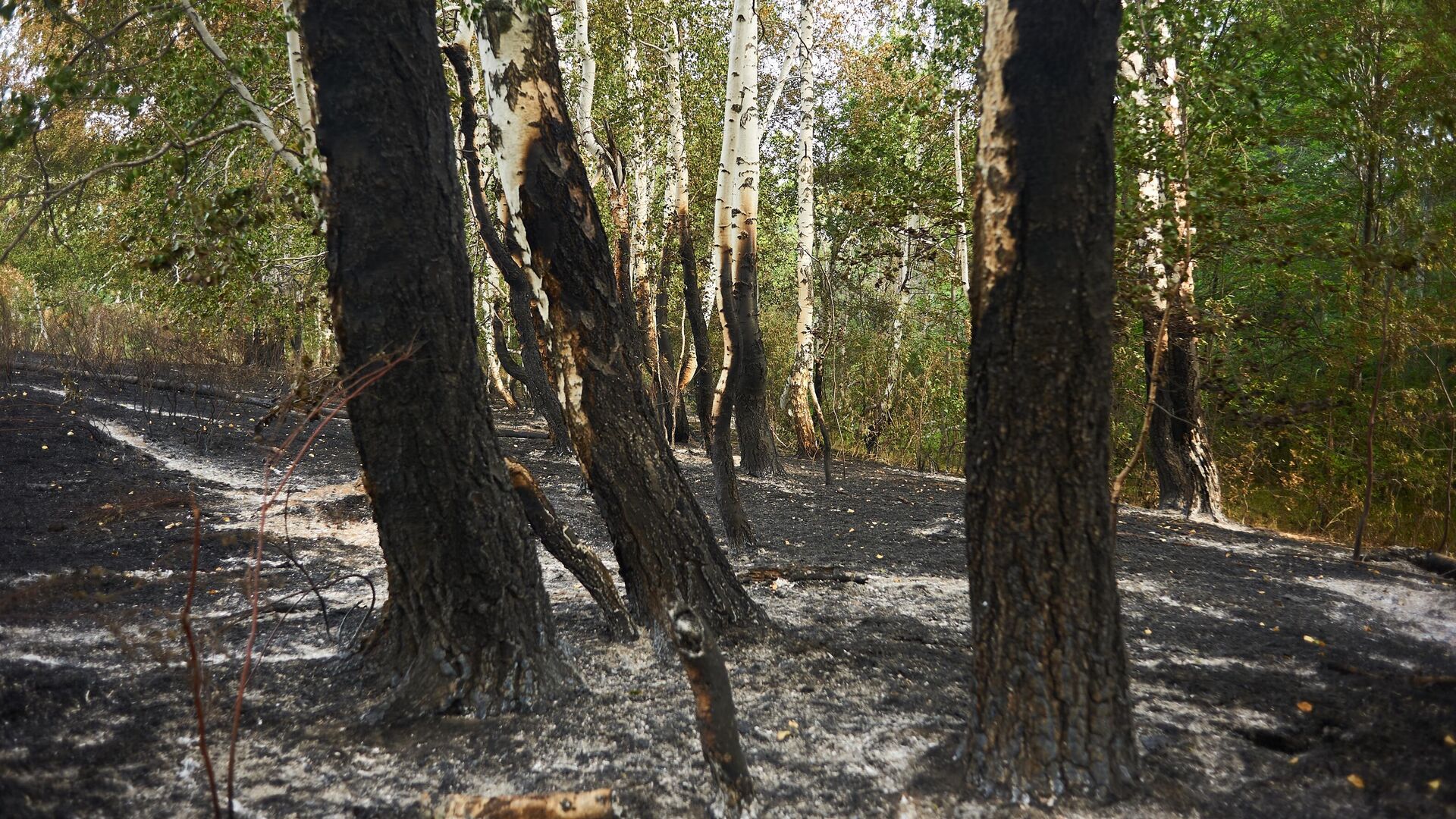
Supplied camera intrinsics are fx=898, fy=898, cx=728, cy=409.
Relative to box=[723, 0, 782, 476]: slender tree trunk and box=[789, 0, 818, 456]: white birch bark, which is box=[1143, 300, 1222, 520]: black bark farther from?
box=[789, 0, 818, 456]: white birch bark

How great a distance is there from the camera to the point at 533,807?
2477 millimetres

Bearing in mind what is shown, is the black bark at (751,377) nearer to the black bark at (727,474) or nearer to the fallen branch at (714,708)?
the black bark at (727,474)

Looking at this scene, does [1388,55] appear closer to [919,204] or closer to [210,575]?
[919,204]

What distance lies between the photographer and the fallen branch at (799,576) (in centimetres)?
523

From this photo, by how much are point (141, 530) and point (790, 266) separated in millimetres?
20938

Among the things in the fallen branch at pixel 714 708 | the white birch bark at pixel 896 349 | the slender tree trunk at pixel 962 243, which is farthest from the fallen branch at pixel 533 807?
the white birch bark at pixel 896 349

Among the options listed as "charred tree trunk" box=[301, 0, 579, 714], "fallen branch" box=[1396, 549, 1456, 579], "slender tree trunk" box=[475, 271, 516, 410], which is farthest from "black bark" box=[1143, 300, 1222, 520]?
"slender tree trunk" box=[475, 271, 516, 410]

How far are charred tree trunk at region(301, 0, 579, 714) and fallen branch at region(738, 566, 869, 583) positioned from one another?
1.98 m

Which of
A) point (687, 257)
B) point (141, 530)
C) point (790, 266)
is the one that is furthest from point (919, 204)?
point (790, 266)

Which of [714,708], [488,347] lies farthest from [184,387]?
[714,708]

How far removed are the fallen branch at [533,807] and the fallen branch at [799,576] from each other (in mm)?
2719

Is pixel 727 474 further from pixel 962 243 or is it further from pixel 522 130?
pixel 962 243

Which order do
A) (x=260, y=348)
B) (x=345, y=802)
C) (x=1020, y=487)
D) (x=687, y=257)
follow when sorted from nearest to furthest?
1. (x=1020, y=487)
2. (x=345, y=802)
3. (x=687, y=257)
4. (x=260, y=348)

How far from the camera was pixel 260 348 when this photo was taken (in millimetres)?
16344
